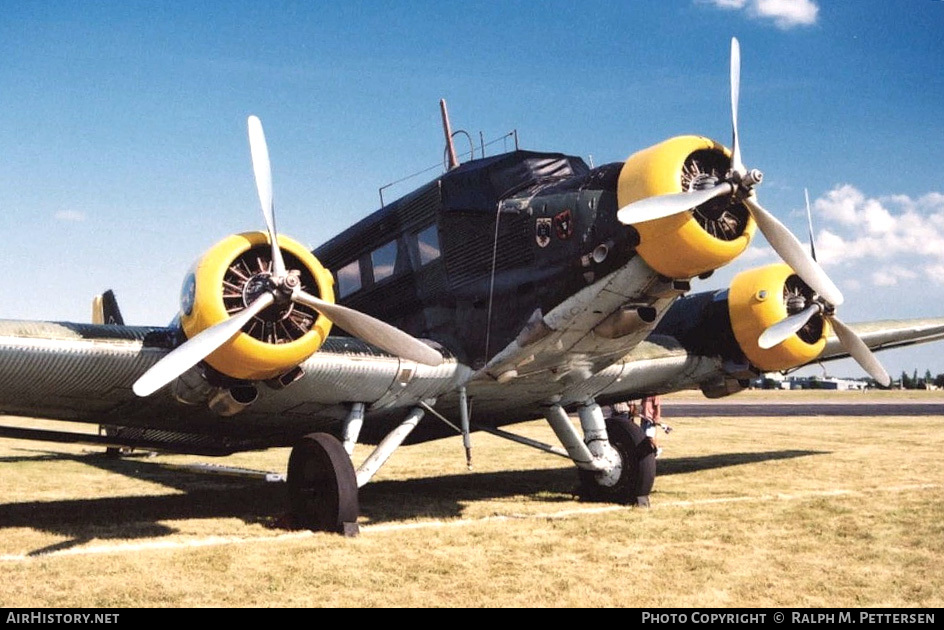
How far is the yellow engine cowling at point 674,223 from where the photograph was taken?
816 cm

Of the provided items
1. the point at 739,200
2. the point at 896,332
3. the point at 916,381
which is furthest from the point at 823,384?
the point at 739,200

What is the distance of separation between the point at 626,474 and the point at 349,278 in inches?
205

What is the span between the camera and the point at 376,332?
889 cm

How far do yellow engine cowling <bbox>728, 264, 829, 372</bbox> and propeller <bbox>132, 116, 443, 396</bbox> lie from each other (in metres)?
5.95

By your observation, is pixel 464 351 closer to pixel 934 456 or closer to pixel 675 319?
A: pixel 675 319

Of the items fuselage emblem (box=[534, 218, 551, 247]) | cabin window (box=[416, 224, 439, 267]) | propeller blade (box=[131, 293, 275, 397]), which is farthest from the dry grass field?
cabin window (box=[416, 224, 439, 267])

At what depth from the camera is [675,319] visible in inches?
547

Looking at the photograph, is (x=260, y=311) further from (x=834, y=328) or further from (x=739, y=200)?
(x=834, y=328)

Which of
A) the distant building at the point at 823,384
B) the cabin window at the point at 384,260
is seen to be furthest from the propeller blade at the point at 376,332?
the distant building at the point at 823,384

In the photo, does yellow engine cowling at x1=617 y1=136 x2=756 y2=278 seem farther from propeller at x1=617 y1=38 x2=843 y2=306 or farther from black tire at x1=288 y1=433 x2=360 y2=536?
black tire at x1=288 y1=433 x2=360 y2=536

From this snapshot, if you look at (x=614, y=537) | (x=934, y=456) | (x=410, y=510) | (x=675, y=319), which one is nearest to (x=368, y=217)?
(x=410, y=510)

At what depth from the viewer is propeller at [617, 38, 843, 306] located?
7930 mm

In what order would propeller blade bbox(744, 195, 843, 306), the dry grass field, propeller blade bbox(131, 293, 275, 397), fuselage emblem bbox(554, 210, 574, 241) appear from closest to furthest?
the dry grass field, propeller blade bbox(131, 293, 275, 397), propeller blade bbox(744, 195, 843, 306), fuselage emblem bbox(554, 210, 574, 241)

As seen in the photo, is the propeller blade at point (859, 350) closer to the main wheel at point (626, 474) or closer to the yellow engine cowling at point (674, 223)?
the main wheel at point (626, 474)
